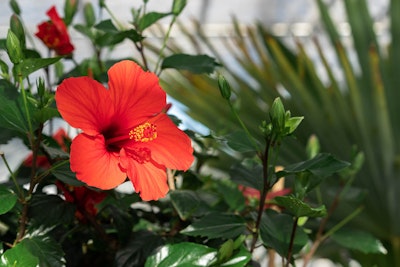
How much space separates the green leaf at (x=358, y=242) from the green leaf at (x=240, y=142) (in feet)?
0.89

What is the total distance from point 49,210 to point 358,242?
15.0 inches

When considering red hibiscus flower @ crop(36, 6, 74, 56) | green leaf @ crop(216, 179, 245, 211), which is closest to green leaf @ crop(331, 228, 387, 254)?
green leaf @ crop(216, 179, 245, 211)

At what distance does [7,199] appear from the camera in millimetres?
468

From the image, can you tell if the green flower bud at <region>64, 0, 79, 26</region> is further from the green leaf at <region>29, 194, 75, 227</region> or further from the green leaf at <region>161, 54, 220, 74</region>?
the green leaf at <region>29, 194, 75, 227</region>

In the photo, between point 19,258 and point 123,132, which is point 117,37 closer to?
point 123,132

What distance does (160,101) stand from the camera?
49 centimetres

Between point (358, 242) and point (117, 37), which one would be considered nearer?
point (117, 37)

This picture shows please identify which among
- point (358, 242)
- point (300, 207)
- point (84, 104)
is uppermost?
point (84, 104)

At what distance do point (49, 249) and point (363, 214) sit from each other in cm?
132

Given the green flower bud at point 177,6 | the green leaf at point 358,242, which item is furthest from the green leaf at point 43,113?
the green leaf at point 358,242

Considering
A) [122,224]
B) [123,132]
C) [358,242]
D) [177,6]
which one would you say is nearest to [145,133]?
[123,132]

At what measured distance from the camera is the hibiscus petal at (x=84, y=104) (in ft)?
1.42

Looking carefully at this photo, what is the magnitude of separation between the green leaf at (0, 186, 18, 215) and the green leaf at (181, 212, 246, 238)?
134 millimetres

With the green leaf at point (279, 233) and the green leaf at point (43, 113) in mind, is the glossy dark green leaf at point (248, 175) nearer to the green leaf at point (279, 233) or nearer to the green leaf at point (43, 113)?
the green leaf at point (279, 233)
